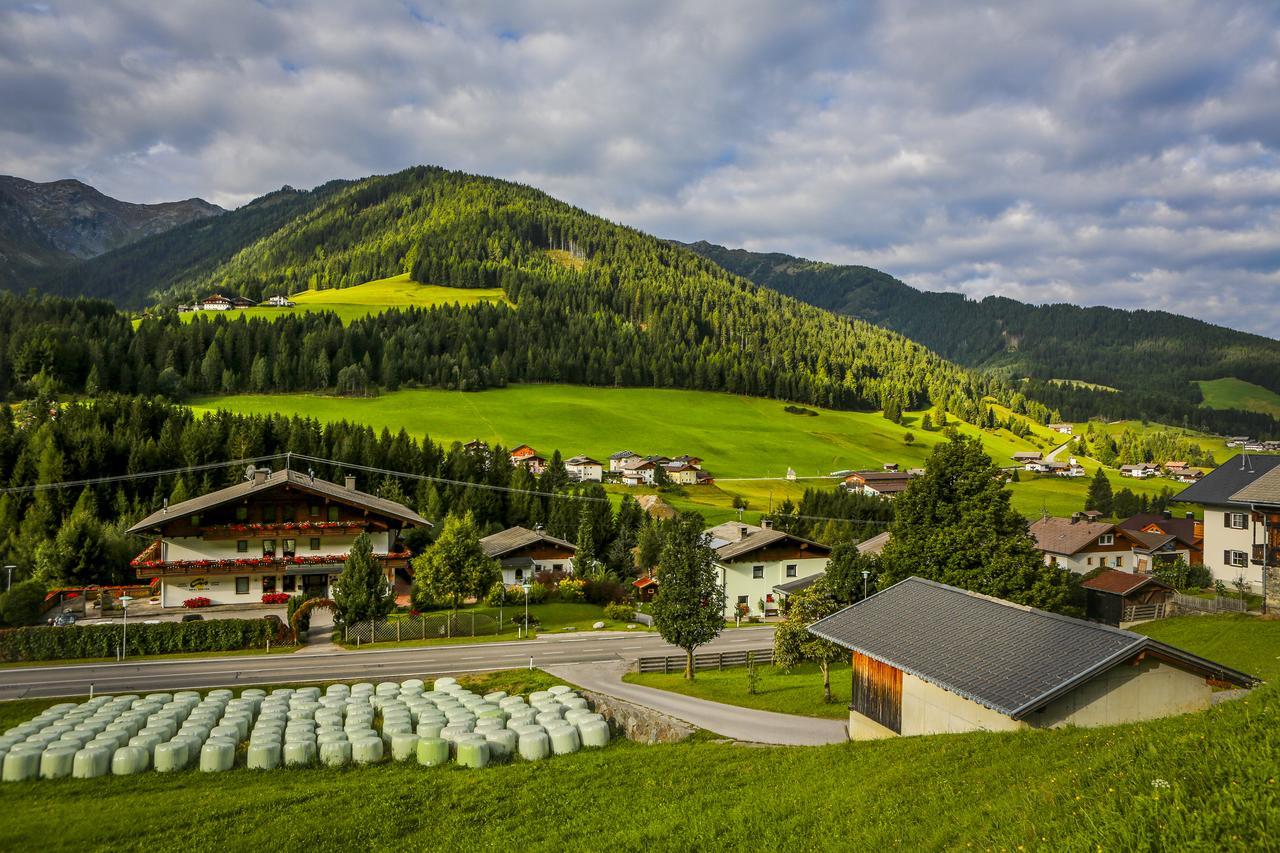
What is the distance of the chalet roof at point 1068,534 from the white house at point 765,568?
20.7m

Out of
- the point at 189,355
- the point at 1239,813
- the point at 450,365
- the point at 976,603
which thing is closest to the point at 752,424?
the point at 450,365

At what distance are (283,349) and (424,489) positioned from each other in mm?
80530

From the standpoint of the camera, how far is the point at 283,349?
148 meters

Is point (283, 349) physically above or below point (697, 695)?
above

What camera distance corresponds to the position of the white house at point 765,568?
59438mm

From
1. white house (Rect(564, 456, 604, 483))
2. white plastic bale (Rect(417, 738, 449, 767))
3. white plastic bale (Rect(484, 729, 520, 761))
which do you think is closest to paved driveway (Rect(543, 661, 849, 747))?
white plastic bale (Rect(484, 729, 520, 761))

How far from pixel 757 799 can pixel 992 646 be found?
25.4ft

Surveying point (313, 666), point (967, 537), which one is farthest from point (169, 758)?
point (967, 537)

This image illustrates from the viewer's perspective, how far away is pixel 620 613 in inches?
2133

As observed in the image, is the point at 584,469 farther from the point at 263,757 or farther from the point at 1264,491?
the point at 263,757

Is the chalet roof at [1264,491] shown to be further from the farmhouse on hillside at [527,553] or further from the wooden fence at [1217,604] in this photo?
the farmhouse on hillside at [527,553]

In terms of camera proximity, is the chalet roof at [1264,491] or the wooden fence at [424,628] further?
the wooden fence at [424,628]

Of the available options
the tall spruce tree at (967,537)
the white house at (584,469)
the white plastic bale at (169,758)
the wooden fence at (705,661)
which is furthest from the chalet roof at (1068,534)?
the white house at (584,469)

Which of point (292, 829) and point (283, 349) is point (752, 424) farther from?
point (292, 829)
